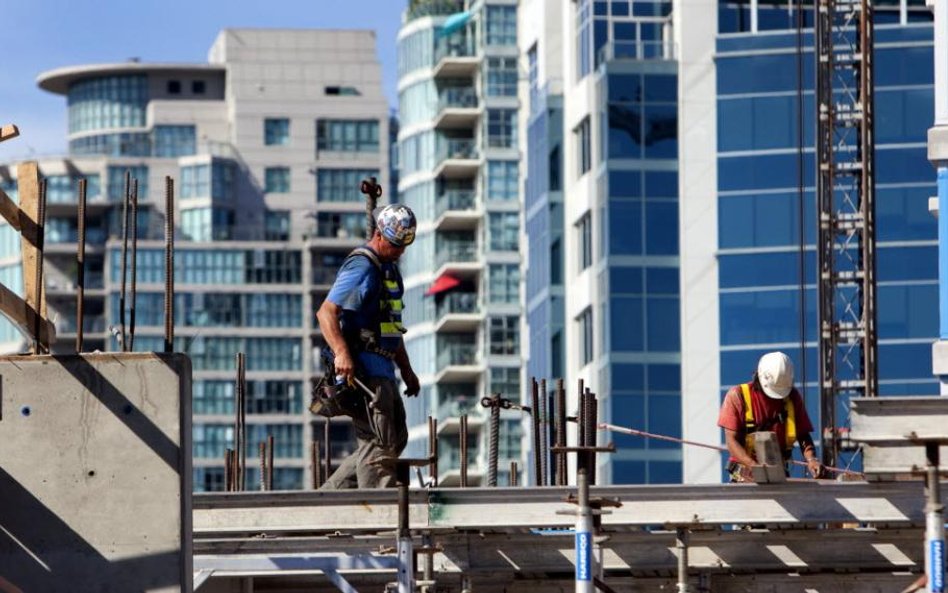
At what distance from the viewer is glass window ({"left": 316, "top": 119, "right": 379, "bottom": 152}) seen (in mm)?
156125

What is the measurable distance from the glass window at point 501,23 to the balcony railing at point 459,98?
5904mm

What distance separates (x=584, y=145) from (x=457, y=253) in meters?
31.3

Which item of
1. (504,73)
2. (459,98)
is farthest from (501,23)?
(459,98)

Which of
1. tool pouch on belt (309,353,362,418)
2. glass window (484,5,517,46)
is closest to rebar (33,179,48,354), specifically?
tool pouch on belt (309,353,362,418)

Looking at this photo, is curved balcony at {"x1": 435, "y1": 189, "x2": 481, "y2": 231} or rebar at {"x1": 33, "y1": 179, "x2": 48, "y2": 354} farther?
curved balcony at {"x1": 435, "y1": 189, "x2": 481, "y2": 231}

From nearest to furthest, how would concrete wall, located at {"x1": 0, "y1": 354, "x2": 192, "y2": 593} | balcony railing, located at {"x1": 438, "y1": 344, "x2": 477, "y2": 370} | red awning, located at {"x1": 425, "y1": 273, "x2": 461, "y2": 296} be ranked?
1. concrete wall, located at {"x1": 0, "y1": 354, "x2": 192, "y2": 593}
2. balcony railing, located at {"x1": 438, "y1": 344, "x2": 477, "y2": 370}
3. red awning, located at {"x1": 425, "y1": 273, "x2": 461, "y2": 296}

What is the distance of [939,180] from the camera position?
27531 millimetres

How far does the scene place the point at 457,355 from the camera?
11369 cm

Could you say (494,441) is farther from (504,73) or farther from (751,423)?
(504,73)

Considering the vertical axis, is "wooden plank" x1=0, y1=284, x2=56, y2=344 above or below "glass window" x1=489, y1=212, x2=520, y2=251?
below

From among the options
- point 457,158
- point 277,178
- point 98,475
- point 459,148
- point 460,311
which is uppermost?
point 277,178

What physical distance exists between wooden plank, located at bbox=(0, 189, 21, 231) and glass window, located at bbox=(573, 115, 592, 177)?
2557 inches

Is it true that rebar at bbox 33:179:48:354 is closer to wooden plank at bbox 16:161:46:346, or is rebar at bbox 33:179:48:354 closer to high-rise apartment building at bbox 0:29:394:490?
wooden plank at bbox 16:161:46:346

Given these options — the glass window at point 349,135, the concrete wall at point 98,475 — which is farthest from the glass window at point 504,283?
the concrete wall at point 98,475
